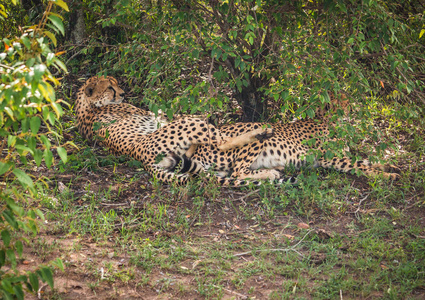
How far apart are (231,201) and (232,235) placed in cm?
58

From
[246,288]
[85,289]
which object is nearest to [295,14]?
[246,288]

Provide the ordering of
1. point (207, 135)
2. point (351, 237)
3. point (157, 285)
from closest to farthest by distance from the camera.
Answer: point (157, 285) → point (351, 237) → point (207, 135)

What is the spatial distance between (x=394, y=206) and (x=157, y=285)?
2.51 m

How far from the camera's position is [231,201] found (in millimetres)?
4605

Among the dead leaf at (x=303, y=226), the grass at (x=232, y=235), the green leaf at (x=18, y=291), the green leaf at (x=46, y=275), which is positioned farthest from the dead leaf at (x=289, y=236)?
the green leaf at (x=18, y=291)

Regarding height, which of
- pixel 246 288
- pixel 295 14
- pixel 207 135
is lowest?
pixel 246 288

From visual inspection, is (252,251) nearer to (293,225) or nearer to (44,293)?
(293,225)

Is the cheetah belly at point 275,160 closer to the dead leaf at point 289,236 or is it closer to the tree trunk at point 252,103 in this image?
the tree trunk at point 252,103

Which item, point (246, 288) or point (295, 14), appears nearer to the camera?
point (246, 288)

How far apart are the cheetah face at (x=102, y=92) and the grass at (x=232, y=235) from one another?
132cm

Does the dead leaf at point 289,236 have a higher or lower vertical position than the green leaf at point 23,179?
lower

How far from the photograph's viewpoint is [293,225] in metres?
4.16

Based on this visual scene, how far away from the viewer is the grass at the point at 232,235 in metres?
3.30

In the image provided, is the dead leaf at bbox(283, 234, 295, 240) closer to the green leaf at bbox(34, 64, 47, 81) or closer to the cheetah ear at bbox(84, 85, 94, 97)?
the green leaf at bbox(34, 64, 47, 81)
